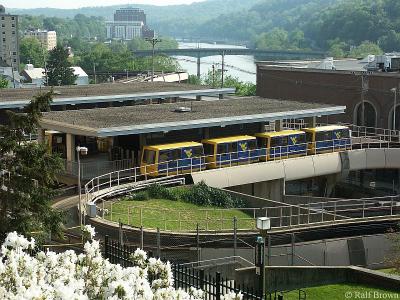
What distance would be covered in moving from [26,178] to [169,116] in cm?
2175

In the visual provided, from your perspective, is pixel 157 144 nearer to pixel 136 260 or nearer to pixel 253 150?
pixel 253 150

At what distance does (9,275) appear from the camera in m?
11.5

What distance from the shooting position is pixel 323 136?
4525 centimetres

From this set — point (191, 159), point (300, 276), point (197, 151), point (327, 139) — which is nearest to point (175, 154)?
point (191, 159)

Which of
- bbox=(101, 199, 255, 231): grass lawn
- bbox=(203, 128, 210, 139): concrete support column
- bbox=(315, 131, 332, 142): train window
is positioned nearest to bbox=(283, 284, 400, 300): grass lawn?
bbox=(101, 199, 255, 231): grass lawn

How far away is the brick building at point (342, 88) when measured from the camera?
57312mm

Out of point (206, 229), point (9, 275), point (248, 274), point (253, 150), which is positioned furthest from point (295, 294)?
point (253, 150)

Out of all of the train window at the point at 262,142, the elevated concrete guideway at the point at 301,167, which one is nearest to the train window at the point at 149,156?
the elevated concrete guideway at the point at 301,167

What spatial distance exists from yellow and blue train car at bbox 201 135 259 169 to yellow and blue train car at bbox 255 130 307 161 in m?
0.69

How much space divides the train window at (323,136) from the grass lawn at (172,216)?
470 inches

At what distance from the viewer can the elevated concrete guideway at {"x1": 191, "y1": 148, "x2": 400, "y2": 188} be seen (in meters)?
38.9

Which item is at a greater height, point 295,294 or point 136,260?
point 136,260

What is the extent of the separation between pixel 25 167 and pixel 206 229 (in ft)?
32.7

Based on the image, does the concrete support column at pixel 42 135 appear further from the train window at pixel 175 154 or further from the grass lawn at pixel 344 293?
the grass lawn at pixel 344 293
